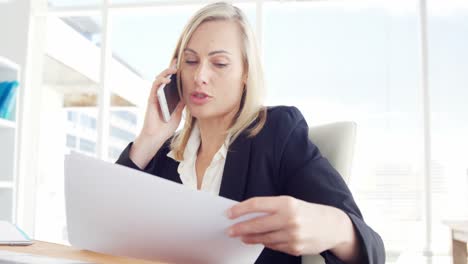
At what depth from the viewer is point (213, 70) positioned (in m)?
1.34

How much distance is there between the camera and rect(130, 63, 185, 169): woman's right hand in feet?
4.50

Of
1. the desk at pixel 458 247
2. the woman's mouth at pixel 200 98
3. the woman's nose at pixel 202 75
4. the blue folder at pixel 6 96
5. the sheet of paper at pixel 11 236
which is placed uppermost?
the blue folder at pixel 6 96

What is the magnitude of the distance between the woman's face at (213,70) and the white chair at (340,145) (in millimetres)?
265

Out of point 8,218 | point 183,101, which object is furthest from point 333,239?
point 8,218

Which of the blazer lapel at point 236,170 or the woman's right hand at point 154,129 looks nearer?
the blazer lapel at point 236,170

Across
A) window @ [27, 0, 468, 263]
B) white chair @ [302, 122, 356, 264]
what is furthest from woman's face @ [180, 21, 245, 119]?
window @ [27, 0, 468, 263]

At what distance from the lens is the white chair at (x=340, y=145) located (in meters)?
1.18

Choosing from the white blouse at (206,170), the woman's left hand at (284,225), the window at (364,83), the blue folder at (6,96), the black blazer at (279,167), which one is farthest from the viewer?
the window at (364,83)

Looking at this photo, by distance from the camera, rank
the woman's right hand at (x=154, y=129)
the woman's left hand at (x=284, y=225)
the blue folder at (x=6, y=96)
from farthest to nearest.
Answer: the blue folder at (x=6, y=96) → the woman's right hand at (x=154, y=129) → the woman's left hand at (x=284, y=225)

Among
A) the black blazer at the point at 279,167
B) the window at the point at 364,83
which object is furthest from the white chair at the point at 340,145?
the window at the point at 364,83

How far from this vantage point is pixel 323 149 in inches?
48.1

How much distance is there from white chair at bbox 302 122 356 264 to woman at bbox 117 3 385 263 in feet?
0.23

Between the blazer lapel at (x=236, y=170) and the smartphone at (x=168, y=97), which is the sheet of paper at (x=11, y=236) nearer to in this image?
the blazer lapel at (x=236, y=170)

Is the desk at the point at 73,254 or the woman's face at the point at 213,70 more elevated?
the woman's face at the point at 213,70
